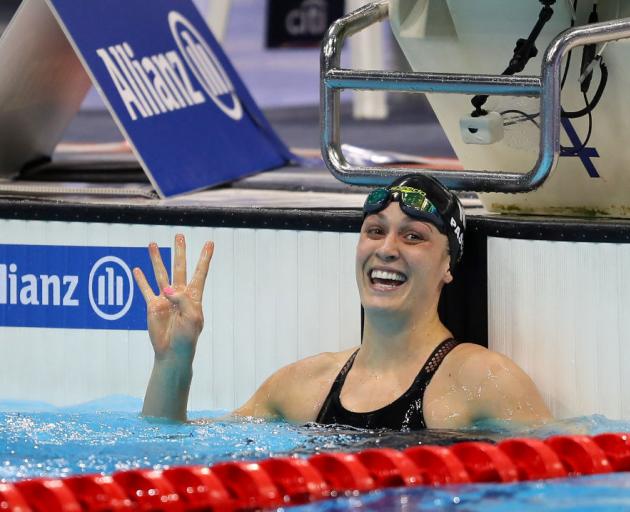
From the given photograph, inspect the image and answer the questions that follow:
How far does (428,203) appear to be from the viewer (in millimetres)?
3967

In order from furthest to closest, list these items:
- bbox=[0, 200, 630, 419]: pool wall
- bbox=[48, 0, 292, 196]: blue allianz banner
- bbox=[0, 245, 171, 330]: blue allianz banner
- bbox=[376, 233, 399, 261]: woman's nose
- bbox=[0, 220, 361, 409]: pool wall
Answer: bbox=[48, 0, 292, 196]: blue allianz banner → bbox=[0, 245, 171, 330]: blue allianz banner → bbox=[0, 220, 361, 409]: pool wall → bbox=[0, 200, 630, 419]: pool wall → bbox=[376, 233, 399, 261]: woman's nose

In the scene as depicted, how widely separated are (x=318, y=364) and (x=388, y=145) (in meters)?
5.20

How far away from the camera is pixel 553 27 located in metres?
4.18

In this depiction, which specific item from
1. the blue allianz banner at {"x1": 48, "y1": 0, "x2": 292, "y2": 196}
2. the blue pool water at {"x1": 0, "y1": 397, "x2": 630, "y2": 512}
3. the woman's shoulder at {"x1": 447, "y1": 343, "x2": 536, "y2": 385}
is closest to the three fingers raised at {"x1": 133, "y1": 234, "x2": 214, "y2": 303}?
the blue pool water at {"x1": 0, "y1": 397, "x2": 630, "y2": 512}

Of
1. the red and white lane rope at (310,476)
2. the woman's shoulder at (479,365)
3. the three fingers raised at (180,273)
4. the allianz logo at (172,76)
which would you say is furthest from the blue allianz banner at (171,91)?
the red and white lane rope at (310,476)

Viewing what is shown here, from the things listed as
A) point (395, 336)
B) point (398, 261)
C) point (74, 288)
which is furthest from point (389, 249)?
point (74, 288)

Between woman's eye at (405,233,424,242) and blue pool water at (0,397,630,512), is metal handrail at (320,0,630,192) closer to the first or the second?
woman's eye at (405,233,424,242)

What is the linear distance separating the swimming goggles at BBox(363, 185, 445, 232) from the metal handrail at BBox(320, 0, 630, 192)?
0.23 metres

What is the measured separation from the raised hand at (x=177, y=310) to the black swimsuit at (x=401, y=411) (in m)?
0.43

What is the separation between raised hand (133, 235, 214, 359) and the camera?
3.99 metres

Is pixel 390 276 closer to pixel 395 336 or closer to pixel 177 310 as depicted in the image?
pixel 395 336

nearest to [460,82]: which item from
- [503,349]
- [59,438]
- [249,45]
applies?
[503,349]

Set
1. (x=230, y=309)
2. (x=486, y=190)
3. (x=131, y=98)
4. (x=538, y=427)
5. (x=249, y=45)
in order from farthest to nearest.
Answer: (x=249, y=45), (x=131, y=98), (x=230, y=309), (x=486, y=190), (x=538, y=427)

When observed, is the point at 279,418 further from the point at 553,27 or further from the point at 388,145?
the point at 388,145
